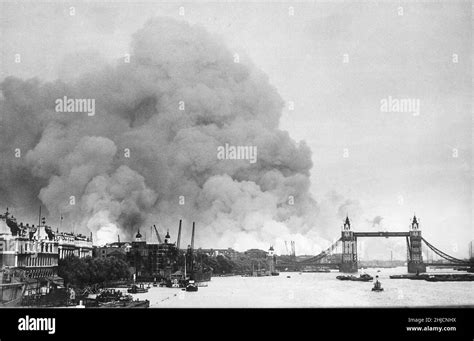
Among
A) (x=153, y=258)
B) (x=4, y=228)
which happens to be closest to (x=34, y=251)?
(x=4, y=228)

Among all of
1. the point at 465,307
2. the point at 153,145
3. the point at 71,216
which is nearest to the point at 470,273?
the point at 465,307

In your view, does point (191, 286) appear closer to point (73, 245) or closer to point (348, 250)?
point (73, 245)

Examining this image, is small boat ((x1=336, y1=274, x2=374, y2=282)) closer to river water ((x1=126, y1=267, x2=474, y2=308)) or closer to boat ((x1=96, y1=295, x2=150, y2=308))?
river water ((x1=126, y1=267, x2=474, y2=308))

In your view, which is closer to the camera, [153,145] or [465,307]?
[465,307]

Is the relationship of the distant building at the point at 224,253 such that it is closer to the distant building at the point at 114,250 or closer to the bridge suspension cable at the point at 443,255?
the distant building at the point at 114,250

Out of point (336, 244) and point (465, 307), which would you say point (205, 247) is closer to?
point (336, 244)

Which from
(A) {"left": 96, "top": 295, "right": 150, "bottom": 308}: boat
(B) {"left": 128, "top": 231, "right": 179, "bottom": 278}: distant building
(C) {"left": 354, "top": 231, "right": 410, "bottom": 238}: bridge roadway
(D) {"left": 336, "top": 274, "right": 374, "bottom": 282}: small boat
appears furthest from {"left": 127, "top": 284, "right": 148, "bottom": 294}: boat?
(D) {"left": 336, "top": 274, "right": 374, "bottom": 282}: small boat
